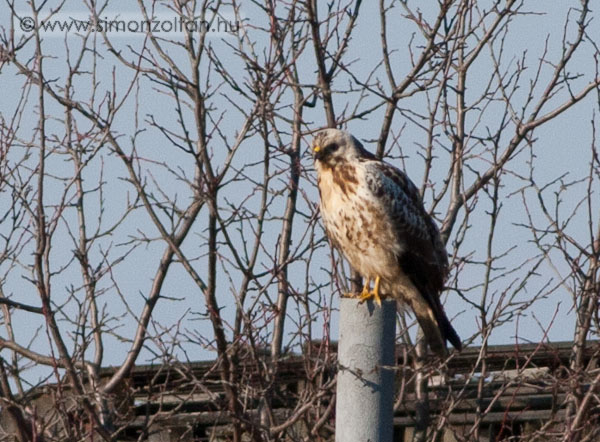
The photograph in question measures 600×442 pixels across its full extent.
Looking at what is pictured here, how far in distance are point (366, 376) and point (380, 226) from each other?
6.31ft

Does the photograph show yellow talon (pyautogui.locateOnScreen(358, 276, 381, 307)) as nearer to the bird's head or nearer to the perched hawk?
the perched hawk

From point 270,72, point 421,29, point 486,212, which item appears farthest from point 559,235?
point 270,72

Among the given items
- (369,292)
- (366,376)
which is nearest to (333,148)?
(369,292)

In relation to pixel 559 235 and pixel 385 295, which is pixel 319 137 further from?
pixel 559 235

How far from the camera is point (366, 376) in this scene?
5.21 meters

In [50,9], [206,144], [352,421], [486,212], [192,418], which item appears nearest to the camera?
[352,421]

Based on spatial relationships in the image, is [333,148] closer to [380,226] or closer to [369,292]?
[380,226]

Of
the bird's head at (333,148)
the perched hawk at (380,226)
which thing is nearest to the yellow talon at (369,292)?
the perched hawk at (380,226)

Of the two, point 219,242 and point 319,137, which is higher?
point 319,137

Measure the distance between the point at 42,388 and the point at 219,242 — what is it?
1565 mm

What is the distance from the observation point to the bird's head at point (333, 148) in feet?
22.6

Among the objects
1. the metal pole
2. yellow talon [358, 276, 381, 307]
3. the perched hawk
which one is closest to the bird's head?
the perched hawk

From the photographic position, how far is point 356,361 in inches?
207

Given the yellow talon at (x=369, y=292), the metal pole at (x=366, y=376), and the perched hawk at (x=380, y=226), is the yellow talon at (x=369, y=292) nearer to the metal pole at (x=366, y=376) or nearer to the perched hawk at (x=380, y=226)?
the perched hawk at (x=380, y=226)
